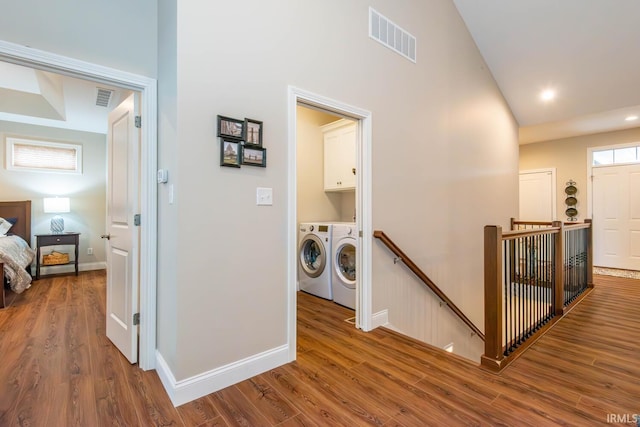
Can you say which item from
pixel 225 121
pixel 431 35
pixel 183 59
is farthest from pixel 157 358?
pixel 431 35

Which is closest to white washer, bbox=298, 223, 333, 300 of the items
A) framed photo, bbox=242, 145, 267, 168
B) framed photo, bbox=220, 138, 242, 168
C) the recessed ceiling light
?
framed photo, bbox=242, 145, 267, 168

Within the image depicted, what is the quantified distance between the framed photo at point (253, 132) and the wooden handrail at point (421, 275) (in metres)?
1.36

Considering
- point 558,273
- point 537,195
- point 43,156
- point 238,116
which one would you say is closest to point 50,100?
point 43,156

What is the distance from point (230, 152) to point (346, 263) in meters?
2.16

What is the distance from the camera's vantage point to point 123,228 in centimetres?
232

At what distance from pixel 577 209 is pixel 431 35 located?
5.23 metres

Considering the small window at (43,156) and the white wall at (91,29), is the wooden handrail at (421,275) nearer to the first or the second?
the white wall at (91,29)

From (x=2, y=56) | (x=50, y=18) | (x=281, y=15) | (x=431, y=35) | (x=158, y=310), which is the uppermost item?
(x=431, y=35)

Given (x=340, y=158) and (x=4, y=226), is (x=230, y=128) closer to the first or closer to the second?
(x=340, y=158)

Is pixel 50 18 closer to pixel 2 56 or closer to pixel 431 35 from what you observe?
pixel 2 56

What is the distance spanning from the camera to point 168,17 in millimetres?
1896

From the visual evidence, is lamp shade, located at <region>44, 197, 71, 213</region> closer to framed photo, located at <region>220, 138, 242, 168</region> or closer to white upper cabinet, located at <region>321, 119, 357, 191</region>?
white upper cabinet, located at <region>321, 119, 357, 191</region>

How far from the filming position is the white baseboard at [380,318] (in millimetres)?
2807

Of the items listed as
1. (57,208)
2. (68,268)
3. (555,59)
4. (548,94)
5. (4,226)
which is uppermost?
(555,59)
